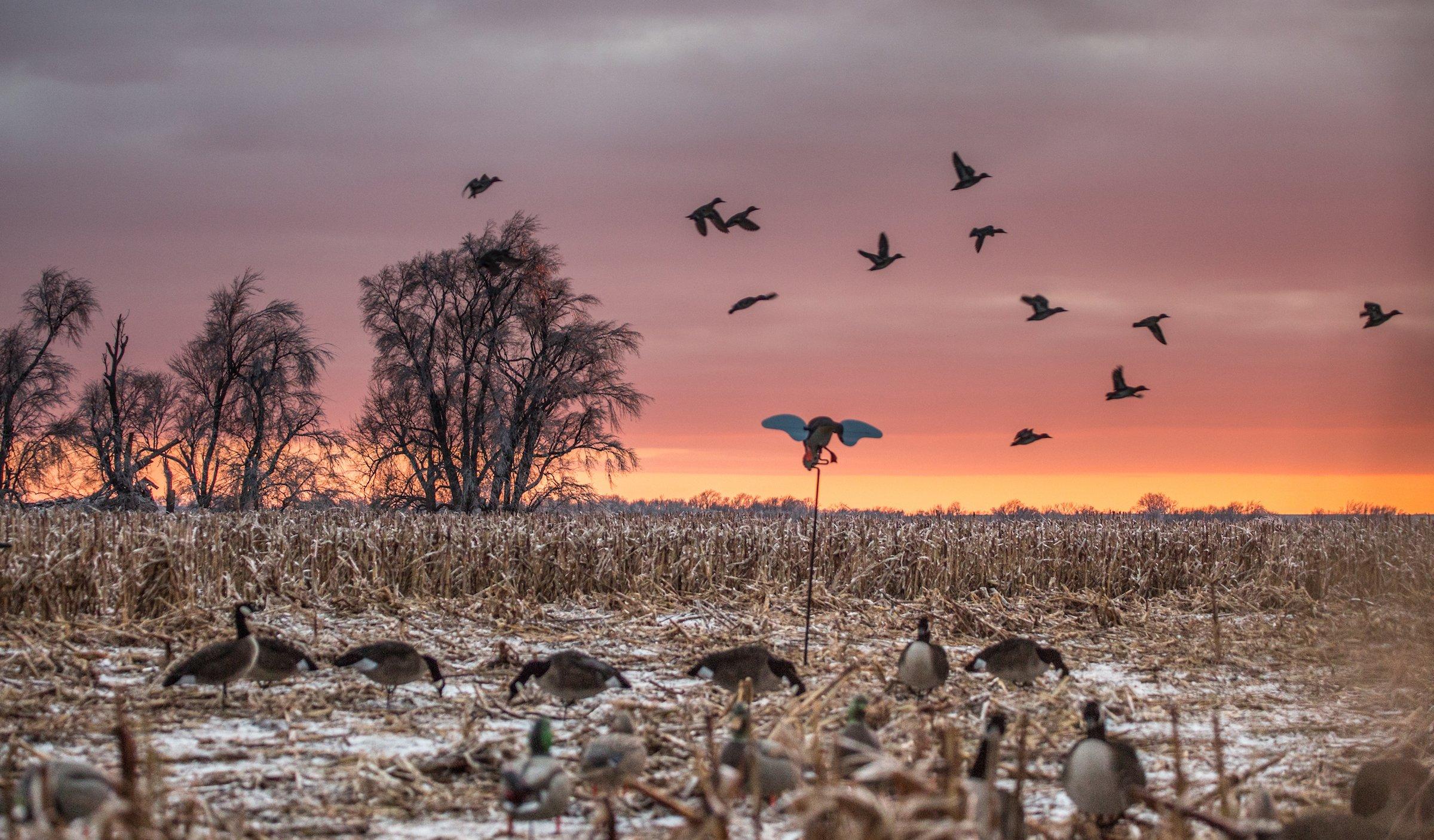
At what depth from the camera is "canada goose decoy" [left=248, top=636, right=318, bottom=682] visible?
805cm

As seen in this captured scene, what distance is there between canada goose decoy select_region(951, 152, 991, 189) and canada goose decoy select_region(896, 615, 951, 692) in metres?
5.10

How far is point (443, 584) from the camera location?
1409 cm

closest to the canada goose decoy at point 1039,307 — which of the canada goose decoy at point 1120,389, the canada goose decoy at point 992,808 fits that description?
the canada goose decoy at point 1120,389

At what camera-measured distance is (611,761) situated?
5.44 m

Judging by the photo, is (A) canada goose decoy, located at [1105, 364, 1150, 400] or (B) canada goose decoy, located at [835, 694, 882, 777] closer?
(B) canada goose decoy, located at [835, 694, 882, 777]

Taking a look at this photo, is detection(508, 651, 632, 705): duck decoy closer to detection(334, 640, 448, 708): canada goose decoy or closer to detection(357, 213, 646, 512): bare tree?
detection(334, 640, 448, 708): canada goose decoy

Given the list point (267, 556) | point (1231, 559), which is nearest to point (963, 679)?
point (267, 556)

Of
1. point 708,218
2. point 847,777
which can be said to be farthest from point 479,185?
point 847,777

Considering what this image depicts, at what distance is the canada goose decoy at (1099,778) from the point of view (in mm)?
5305

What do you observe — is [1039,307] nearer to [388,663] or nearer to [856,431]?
→ [856,431]

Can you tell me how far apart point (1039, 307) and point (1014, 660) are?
3.70m

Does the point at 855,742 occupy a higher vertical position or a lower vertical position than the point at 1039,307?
lower

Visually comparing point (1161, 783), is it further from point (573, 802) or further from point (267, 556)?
point (267, 556)

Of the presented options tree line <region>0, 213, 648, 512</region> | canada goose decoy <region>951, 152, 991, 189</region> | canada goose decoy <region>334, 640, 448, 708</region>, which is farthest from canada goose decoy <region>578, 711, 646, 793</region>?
tree line <region>0, 213, 648, 512</region>
